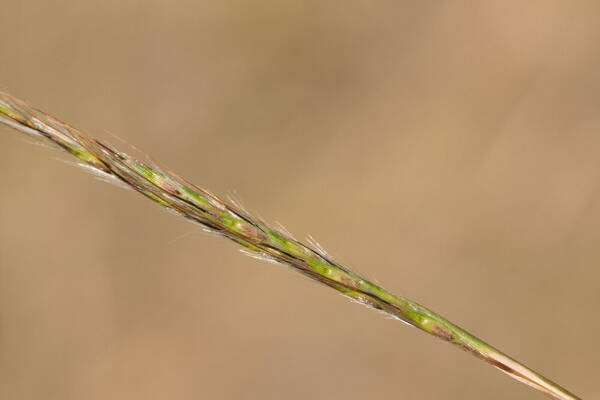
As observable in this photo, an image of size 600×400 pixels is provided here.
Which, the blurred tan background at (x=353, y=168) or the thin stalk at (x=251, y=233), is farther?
the blurred tan background at (x=353, y=168)

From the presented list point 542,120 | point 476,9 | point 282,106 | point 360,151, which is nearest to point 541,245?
point 542,120

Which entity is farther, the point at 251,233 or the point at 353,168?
the point at 353,168

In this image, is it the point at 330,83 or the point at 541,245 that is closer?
the point at 541,245

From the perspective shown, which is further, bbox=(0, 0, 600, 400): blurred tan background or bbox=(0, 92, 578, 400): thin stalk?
bbox=(0, 0, 600, 400): blurred tan background

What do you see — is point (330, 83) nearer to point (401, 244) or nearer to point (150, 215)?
point (401, 244)

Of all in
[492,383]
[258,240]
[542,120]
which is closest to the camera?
[258,240]

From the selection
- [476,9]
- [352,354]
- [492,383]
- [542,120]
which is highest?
[476,9]

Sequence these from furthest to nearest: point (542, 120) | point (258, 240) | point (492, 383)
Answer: point (542, 120) < point (492, 383) < point (258, 240)

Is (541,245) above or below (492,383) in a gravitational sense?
above
